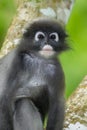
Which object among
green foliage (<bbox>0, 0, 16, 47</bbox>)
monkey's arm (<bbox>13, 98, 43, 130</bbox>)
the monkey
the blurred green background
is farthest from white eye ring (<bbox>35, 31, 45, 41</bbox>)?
green foliage (<bbox>0, 0, 16, 47</bbox>)

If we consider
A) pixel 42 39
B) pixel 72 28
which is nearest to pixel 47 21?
pixel 42 39

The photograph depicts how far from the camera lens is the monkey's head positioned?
573cm

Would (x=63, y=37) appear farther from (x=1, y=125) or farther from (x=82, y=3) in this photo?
(x=82, y=3)

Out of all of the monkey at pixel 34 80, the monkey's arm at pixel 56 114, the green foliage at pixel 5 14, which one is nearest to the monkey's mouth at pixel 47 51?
the monkey at pixel 34 80

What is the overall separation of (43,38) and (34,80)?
321 mm

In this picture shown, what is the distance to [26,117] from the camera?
5.71 metres

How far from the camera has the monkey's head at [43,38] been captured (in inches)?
225

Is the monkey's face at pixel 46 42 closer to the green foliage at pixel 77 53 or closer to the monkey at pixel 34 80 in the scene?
the monkey at pixel 34 80

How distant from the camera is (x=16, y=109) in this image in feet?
18.9

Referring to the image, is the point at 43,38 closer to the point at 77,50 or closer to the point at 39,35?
the point at 39,35

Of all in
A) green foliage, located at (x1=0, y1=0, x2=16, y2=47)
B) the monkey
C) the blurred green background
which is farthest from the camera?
green foliage, located at (x1=0, y1=0, x2=16, y2=47)

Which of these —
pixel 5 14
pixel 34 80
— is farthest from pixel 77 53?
pixel 34 80

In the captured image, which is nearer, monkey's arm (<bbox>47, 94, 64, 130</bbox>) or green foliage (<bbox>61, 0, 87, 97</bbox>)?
monkey's arm (<bbox>47, 94, 64, 130</bbox>)

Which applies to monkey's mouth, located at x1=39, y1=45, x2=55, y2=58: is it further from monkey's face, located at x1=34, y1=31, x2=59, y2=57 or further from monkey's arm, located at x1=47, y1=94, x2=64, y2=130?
monkey's arm, located at x1=47, y1=94, x2=64, y2=130
